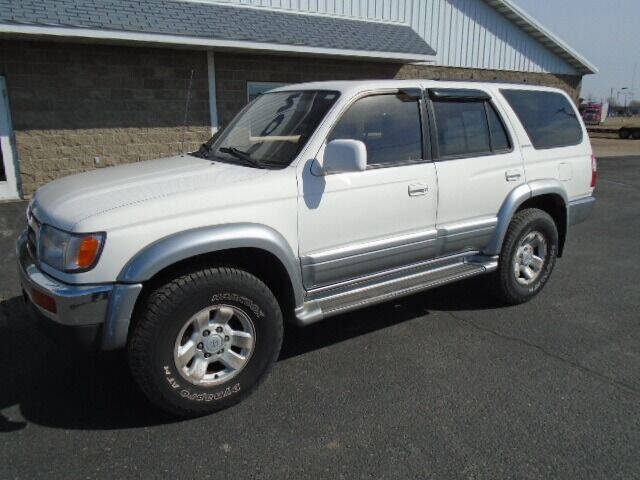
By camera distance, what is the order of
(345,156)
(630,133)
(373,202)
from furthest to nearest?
(630,133) → (373,202) → (345,156)

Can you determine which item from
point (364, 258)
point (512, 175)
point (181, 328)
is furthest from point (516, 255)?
point (181, 328)

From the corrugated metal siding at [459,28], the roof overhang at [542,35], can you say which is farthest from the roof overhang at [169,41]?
the roof overhang at [542,35]

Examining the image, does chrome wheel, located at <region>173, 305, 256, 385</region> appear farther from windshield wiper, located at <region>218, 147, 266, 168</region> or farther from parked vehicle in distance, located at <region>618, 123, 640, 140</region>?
parked vehicle in distance, located at <region>618, 123, 640, 140</region>

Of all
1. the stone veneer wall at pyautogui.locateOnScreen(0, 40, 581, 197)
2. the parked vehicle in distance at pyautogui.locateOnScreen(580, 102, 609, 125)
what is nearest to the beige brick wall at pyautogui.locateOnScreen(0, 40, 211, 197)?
the stone veneer wall at pyautogui.locateOnScreen(0, 40, 581, 197)

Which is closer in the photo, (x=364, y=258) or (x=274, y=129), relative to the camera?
(x=364, y=258)

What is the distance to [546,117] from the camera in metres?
4.81

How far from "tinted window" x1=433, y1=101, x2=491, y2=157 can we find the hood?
155 cm

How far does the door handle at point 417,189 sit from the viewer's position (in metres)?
3.72

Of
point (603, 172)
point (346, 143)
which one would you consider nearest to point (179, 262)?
→ point (346, 143)

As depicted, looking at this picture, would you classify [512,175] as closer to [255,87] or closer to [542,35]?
[255,87]

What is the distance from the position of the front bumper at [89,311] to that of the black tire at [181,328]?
12 centimetres

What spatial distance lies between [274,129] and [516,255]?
2450 millimetres

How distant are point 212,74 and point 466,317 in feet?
25.8

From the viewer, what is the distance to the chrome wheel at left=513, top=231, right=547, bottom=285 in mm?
4676
